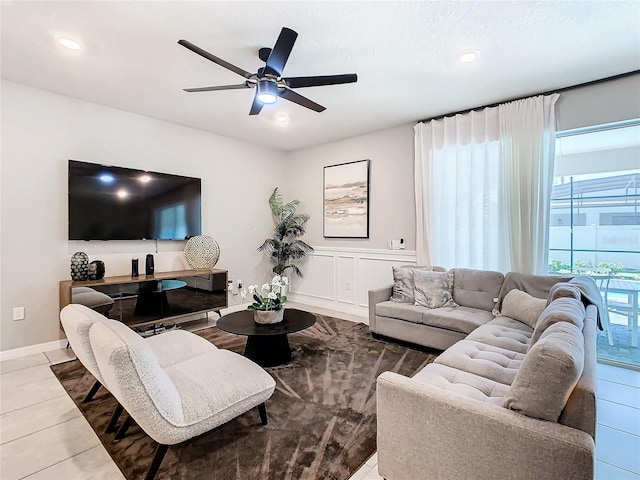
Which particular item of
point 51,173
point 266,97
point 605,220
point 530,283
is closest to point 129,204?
point 51,173

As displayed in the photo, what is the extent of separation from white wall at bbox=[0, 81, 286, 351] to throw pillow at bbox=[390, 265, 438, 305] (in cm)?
292

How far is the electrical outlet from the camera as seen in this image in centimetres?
323

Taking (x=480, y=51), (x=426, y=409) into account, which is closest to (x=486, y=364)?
(x=426, y=409)

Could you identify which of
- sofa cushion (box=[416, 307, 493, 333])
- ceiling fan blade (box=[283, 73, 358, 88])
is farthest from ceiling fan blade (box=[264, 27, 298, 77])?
sofa cushion (box=[416, 307, 493, 333])

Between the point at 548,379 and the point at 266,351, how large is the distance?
2406 mm

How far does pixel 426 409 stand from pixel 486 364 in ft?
2.71

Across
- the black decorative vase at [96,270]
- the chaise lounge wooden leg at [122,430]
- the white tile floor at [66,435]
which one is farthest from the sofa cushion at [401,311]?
the black decorative vase at [96,270]

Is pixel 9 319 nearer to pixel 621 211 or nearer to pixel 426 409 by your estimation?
pixel 426 409

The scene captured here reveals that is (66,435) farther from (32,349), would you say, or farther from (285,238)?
(285,238)

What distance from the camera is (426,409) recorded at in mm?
1377

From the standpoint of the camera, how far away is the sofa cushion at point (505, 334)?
92.1 inches

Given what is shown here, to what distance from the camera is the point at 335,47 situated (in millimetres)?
2539

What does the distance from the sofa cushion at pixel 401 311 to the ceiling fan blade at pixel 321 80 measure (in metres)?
2.34

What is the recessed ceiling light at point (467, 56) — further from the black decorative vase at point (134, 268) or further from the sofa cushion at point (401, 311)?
the black decorative vase at point (134, 268)
